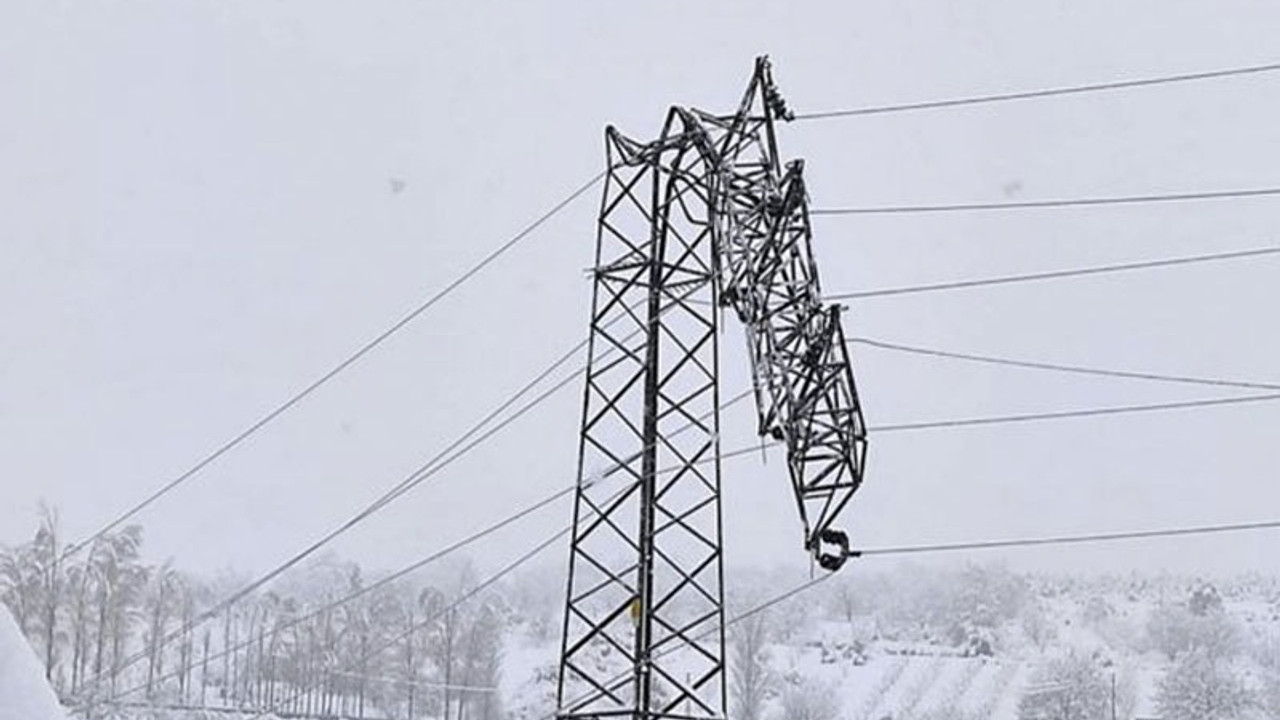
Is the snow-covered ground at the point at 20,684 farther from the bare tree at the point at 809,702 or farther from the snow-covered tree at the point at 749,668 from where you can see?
the bare tree at the point at 809,702

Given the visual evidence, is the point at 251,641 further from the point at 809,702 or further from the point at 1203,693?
the point at 1203,693

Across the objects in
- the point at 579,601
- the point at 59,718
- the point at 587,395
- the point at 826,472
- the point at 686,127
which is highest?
the point at 686,127

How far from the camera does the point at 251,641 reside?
22984mm

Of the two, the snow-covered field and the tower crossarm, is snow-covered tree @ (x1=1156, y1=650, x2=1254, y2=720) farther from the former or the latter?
the tower crossarm

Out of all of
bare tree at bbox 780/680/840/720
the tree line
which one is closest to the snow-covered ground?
the tree line

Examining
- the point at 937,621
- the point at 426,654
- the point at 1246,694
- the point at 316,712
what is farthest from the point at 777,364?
the point at 937,621

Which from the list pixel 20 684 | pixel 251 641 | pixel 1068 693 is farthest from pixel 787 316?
pixel 1068 693

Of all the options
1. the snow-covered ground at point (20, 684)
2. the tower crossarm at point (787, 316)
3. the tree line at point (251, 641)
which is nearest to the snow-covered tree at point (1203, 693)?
the tree line at point (251, 641)

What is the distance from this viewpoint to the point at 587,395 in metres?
9.68

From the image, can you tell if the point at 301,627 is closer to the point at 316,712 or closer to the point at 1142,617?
the point at 316,712

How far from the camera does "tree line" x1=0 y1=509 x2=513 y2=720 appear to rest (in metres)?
23.2

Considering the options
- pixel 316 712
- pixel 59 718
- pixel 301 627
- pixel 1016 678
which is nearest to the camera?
pixel 59 718

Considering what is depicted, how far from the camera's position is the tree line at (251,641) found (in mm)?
23156

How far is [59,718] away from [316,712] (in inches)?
857
